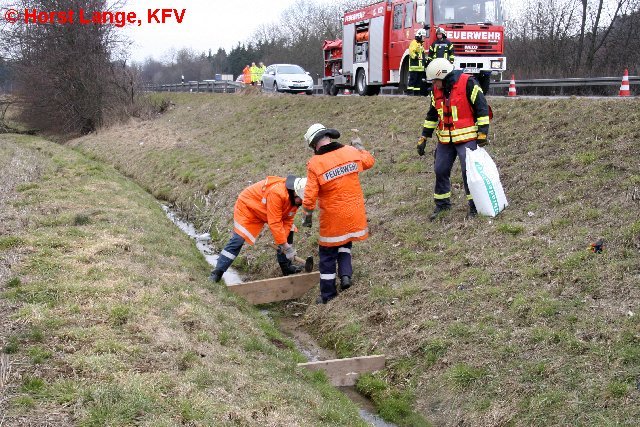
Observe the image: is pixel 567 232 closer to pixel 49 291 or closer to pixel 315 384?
pixel 315 384

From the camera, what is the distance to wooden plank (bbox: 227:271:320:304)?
341 inches

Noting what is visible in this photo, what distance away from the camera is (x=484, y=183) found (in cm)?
850

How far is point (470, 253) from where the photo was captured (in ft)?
26.1

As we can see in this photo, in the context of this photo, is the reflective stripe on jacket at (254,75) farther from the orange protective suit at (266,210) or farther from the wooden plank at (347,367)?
the wooden plank at (347,367)

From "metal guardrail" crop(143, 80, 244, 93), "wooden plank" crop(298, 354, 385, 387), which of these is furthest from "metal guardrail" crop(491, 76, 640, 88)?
"metal guardrail" crop(143, 80, 244, 93)

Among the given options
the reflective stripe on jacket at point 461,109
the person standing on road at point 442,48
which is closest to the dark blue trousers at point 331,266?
the reflective stripe on jacket at point 461,109

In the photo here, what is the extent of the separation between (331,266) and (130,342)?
3129 mm

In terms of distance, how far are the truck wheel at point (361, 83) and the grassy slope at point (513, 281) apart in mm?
8329

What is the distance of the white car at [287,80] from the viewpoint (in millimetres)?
29156

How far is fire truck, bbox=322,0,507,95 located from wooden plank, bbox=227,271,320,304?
8.47 m

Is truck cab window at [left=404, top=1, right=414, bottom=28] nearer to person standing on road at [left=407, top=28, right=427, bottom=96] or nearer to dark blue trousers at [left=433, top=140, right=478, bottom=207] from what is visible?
person standing on road at [left=407, top=28, right=427, bottom=96]

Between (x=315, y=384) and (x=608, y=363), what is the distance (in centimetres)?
255

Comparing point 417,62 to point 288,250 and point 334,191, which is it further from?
point 334,191

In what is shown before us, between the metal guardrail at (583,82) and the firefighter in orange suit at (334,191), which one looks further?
the metal guardrail at (583,82)
